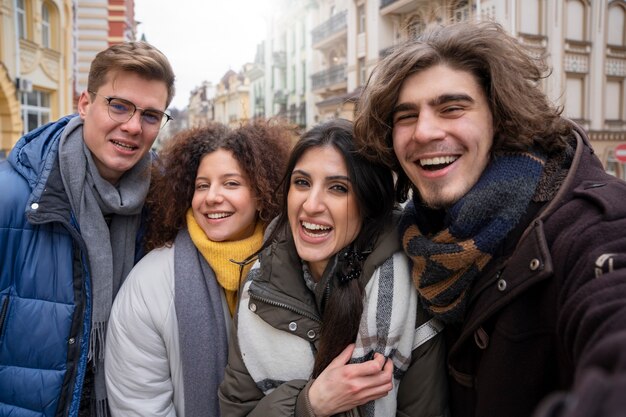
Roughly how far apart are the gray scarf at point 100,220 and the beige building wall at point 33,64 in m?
11.3

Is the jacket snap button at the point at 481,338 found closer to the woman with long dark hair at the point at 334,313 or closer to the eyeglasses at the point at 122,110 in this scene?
the woman with long dark hair at the point at 334,313

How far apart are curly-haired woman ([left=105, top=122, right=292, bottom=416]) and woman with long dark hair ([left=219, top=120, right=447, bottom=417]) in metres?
0.25

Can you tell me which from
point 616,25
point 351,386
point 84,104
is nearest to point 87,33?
point 84,104

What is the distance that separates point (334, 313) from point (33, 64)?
14990 millimetres

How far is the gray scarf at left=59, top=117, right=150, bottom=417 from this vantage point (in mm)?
2486

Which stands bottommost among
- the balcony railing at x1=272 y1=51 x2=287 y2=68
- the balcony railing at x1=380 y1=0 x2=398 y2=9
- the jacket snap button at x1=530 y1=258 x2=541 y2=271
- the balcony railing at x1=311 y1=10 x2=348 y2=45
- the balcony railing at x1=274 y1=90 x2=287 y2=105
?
the jacket snap button at x1=530 y1=258 x2=541 y2=271

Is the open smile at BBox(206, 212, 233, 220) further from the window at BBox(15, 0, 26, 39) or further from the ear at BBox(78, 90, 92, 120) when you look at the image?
the window at BBox(15, 0, 26, 39)

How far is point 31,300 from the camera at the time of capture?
238 cm

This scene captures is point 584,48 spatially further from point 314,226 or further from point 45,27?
point 45,27

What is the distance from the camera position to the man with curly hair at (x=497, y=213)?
4.49 feet

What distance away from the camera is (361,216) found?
2.22 metres

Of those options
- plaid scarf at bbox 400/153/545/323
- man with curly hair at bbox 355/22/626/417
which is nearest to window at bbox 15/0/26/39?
man with curly hair at bbox 355/22/626/417

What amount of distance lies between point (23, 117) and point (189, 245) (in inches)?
551

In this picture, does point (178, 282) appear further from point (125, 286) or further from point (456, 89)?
point (456, 89)
